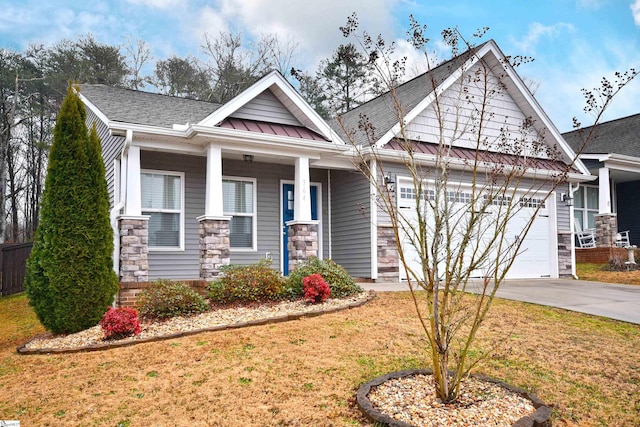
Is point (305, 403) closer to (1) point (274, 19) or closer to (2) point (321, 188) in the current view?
(2) point (321, 188)

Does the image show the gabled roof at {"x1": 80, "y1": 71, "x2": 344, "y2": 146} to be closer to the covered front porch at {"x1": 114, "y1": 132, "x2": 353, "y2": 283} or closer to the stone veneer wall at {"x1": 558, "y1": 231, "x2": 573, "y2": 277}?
the covered front porch at {"x1": 114, "y1": 132, "x2": 353, "y2": 283}

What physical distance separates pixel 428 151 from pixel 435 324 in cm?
842

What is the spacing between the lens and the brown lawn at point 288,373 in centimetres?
419

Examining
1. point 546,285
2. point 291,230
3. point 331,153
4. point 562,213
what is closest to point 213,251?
point 291,230

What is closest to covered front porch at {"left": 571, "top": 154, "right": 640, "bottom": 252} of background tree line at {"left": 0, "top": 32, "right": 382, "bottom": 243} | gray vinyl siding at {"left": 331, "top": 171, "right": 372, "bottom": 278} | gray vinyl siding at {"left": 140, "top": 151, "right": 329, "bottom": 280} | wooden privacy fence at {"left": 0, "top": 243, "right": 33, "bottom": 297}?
gray vinyl siding at {"left": 331, "top": 171, "right": 372, "bottom": 278}

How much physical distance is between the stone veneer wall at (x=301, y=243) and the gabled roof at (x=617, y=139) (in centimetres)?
1160

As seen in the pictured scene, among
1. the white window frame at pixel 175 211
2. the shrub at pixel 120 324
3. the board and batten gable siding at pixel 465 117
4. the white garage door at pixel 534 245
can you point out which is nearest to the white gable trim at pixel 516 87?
the board and batten gable siding at pixel 465 117

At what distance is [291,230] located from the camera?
10.2 meters

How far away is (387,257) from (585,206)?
385 inches

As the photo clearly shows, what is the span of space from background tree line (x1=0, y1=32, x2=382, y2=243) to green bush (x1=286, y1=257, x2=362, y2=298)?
603 inches

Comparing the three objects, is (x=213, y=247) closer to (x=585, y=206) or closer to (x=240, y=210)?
(x=240, y=210)

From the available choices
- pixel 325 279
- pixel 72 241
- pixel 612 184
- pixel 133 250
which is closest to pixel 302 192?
pixel 325 279

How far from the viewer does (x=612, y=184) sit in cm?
1845

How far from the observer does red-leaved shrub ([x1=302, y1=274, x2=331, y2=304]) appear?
7.80 metres
